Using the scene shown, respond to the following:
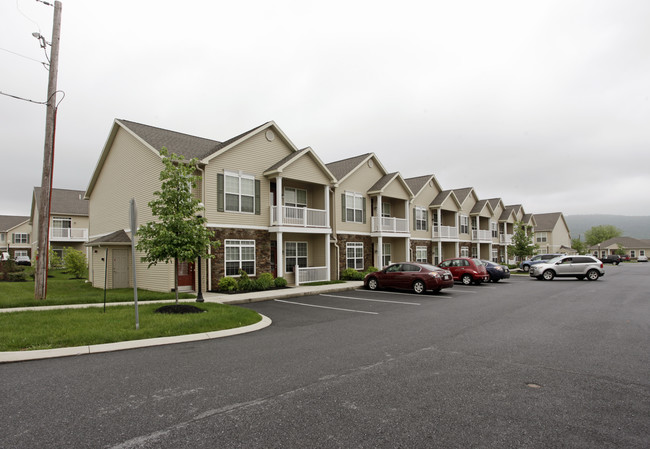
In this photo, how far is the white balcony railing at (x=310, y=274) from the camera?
67.1ft

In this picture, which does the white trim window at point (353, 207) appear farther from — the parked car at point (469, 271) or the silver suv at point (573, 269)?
the silver suv at point (573, 269)

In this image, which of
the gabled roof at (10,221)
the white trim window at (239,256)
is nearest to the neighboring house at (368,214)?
the white trim window at (239,256)

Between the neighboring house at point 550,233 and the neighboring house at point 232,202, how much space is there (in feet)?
185

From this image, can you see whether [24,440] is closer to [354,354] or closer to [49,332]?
[354,354]

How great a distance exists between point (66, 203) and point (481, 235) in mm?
43126

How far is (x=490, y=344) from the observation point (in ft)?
24.5

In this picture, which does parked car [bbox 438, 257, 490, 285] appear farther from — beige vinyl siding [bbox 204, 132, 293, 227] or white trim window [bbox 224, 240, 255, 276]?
white trim window [bbox 224, 240, 255, 276]

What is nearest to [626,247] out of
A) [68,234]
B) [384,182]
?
[384,182]

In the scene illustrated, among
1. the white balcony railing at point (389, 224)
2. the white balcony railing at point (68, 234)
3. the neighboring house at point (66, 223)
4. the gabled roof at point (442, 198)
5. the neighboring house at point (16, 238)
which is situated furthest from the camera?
the neighboring house at point (16, 238)

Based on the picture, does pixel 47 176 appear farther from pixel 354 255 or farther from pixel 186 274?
pixel 354 255

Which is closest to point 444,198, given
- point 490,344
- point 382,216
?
point 382,216

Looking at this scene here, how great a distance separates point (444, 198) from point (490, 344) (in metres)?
27.7

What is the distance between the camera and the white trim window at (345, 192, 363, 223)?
82.1ft

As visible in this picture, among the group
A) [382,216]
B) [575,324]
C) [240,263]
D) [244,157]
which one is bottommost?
[575,324]
